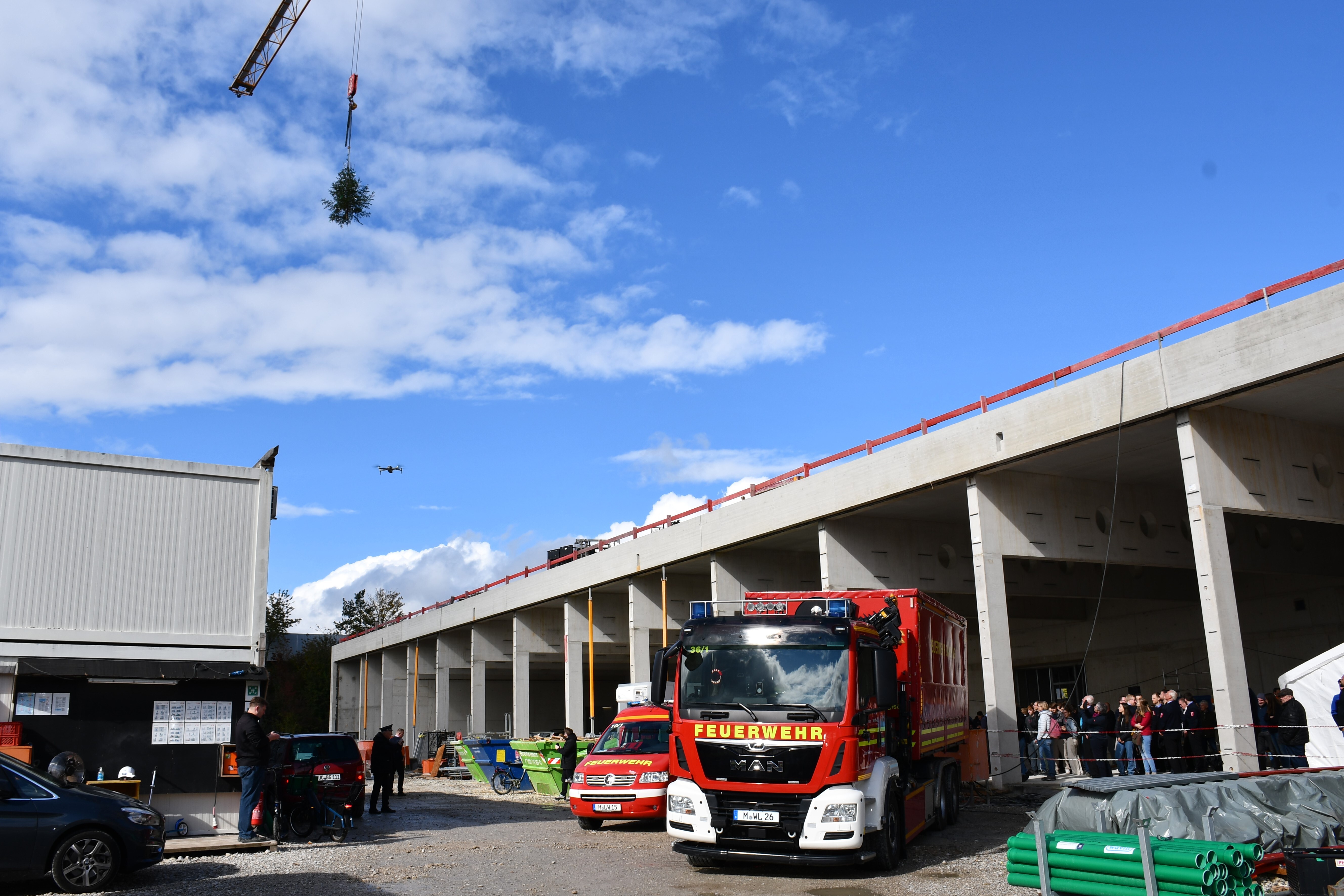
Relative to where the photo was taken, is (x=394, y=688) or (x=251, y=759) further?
(x=394, y=688)

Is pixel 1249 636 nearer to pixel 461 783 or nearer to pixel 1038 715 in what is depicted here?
pixel 1038 715

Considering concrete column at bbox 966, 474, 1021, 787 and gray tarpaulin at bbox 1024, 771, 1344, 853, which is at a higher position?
concrete column at bbox 966, 474, 1021, 787

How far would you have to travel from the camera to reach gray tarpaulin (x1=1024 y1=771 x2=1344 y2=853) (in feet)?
30.8

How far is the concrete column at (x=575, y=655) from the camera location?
38.2 m

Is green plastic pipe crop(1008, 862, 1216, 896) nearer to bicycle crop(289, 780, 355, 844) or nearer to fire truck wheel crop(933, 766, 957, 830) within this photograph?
fire truck wheel crop(933, 766, 957, 830)

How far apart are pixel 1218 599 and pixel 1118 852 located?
10.3m

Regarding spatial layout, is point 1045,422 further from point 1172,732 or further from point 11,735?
point 11,735

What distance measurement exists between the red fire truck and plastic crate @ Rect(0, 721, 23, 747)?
801 cm

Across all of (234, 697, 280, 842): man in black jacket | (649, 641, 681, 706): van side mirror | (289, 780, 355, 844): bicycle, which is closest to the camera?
(649, 641, 681, 706): van side mirror

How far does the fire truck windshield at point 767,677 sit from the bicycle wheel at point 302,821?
6.74 meters

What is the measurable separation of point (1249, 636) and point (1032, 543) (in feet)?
38.3

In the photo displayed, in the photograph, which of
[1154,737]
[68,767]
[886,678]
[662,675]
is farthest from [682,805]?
[1154,737]

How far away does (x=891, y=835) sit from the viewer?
37.1ft

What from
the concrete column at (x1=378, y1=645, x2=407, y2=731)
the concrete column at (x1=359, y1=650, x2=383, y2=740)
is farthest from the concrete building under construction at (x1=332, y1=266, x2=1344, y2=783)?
the concrete column at (x1=359, y1=650, x2=383, y2=740)
